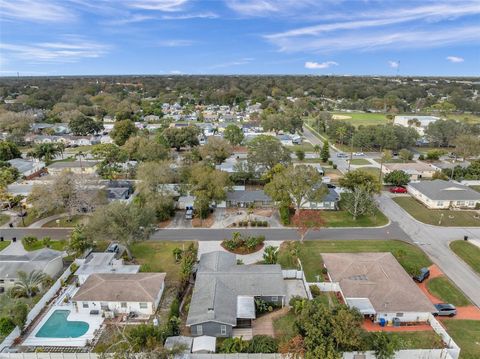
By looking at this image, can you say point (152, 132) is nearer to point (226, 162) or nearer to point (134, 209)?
point (226, 162)

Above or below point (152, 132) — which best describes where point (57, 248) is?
below

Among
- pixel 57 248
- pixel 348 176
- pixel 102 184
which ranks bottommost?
pixel 57 248

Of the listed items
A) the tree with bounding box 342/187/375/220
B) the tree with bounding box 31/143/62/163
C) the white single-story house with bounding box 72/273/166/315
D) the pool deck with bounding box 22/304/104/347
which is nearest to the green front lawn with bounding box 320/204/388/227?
the tree with bounding box 342/187/375/220

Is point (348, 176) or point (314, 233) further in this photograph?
point (348, 176)

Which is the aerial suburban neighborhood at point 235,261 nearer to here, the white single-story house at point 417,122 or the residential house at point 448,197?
the residential house at point 448,197

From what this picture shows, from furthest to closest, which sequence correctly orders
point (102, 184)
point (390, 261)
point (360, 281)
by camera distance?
point (102, 184)
point (390, 261)
point (360, 281)

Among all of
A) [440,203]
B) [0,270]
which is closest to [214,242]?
[0,270]

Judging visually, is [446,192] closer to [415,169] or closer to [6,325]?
[415,169]
